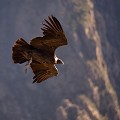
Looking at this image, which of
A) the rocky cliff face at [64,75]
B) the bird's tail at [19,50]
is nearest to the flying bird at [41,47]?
the bird's tail at [19,50]

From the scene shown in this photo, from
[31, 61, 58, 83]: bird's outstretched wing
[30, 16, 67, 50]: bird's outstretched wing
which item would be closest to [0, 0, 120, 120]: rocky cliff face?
[31, 61, 58, 83]: bird's outstretched wing

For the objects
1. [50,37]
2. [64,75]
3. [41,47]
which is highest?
[64,75]

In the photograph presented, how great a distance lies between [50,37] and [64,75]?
62.6 m

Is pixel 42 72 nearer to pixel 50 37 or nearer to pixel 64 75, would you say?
pixel 50 37

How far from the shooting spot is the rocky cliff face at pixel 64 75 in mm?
72000

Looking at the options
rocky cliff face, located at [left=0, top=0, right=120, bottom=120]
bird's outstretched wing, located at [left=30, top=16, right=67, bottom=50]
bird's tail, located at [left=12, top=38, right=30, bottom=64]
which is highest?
rocky cliff face, located at [left=0, top=0, right=120, bottom=120]

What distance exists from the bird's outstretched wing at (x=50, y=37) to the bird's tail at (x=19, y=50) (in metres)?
0.28

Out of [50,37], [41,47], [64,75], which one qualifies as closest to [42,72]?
[41,47]

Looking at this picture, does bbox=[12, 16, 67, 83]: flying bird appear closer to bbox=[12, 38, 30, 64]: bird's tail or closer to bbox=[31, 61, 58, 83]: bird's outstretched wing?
bbox=[12, 38, 30, 64]: bird's tail

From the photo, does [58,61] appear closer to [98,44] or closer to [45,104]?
[45,104]

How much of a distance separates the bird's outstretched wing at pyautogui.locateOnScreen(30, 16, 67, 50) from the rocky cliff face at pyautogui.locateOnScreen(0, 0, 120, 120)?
2307 inches

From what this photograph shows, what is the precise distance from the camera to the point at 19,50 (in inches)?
484

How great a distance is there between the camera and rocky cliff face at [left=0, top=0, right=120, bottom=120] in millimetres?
72000

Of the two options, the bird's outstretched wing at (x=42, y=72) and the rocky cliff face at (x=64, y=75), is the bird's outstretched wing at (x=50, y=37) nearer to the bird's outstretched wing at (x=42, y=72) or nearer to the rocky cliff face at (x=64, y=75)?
the bird's outstretched wing at (x=42, y=72)
